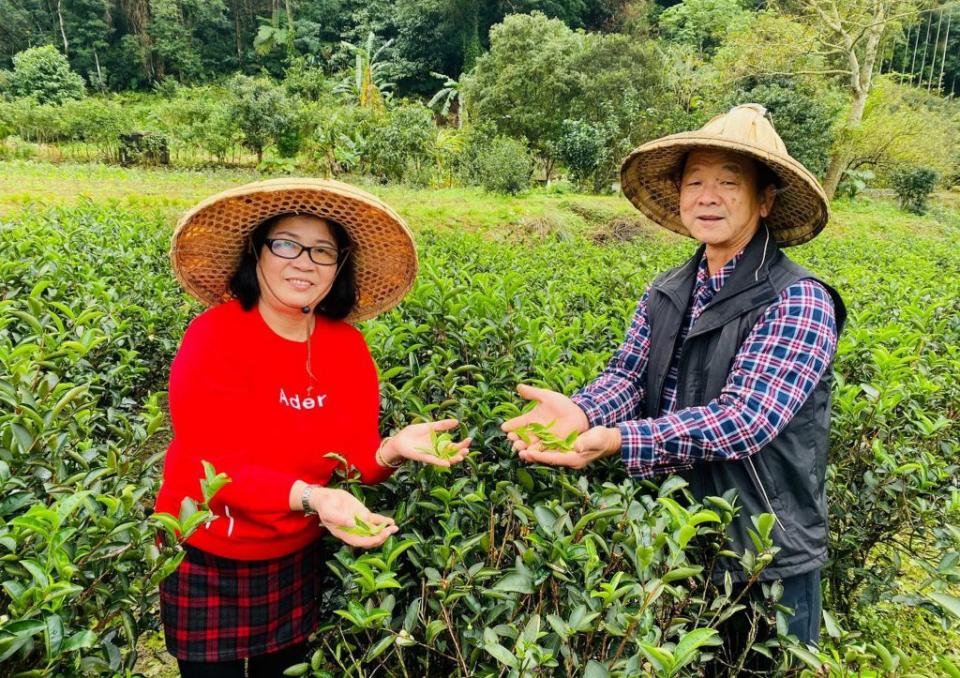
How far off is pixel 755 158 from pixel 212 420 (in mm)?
1539

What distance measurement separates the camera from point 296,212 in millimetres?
1558

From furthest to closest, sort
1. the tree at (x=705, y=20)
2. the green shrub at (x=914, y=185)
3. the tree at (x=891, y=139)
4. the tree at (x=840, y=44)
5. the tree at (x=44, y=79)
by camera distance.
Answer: the tree at (x=705, y=20) → the tree at (x=44, y=79) → the green shrub at (x=914, y=185) → the tree at (x=891, y=139) → the tree at (x=840, y=44)

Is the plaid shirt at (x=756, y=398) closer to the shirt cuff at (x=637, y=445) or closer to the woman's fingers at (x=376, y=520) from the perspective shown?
the shirt cuff at (x=637, y=445)

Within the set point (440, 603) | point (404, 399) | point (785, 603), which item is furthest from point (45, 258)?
point (785, 603)

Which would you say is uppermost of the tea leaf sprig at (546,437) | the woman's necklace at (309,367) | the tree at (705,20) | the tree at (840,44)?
the tree at (705,20)

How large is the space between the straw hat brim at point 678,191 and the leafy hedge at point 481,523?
566mm

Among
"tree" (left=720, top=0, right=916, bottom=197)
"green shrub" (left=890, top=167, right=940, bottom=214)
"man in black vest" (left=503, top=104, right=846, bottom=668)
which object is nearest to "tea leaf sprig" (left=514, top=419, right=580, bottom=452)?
"man in black vest" (left=503, top=104, right=846, bottom=668)

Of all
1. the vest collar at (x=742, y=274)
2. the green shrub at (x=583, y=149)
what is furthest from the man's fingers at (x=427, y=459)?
the green shrub at (x=583, y=149)

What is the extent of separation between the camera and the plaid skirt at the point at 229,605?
1492 mm

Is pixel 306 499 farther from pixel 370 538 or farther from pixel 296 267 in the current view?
pixel 296 267

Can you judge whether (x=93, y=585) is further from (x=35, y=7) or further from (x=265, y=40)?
(x=35, y=7)

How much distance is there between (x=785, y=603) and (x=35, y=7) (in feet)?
179

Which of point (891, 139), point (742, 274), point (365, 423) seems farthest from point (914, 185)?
point (365, 423)

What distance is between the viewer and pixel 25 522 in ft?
3.18
